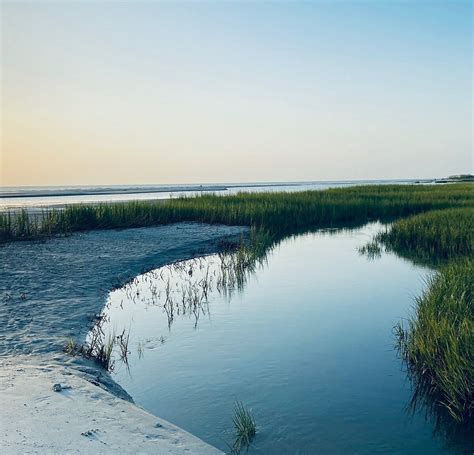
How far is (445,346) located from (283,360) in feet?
6.82

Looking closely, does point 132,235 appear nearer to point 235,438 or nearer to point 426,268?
point 426,268

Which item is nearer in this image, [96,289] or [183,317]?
[183,317]

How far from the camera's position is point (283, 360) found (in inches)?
240

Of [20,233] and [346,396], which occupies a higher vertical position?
[20,233]

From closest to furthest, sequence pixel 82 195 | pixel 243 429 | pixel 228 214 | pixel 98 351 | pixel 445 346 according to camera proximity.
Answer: pixel 243 429 < pixel 445 346 < pixel 98 351 < pixel 228 214 < pixel 82 195

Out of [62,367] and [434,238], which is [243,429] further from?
[434,238]

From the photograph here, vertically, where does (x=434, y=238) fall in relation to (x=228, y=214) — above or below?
below

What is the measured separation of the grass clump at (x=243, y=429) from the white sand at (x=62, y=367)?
519 millimetres

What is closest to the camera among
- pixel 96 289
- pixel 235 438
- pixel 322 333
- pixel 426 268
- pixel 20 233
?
pixel 235 438

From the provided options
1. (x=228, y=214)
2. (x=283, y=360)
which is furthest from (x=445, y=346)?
(x=228, y=214)

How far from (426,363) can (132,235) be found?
12193 mm

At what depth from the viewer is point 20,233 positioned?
46.3 ft

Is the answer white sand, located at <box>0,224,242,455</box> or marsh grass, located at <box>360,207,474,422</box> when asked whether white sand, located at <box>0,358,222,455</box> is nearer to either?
white sand, located at <box>0,224,242,455</box>

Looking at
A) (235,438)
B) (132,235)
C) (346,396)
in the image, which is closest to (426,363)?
(346,396)
